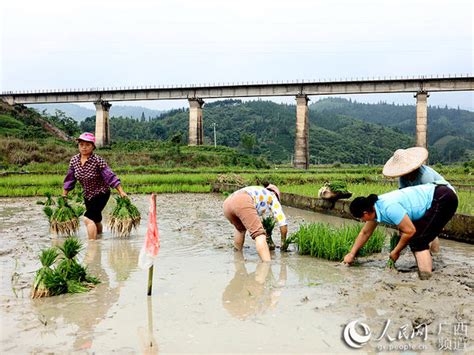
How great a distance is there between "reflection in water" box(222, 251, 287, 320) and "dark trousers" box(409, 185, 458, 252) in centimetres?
148

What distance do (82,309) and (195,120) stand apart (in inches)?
→ 1623

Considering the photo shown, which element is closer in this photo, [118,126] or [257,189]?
[257,189]

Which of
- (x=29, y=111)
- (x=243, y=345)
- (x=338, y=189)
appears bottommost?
(x=243, y=345)

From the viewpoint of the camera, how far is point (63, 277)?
478 cm

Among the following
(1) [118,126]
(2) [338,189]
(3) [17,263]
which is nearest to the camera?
(3) [17,263]

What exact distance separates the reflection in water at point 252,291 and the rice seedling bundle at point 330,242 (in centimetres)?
62

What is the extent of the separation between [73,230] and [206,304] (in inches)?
188

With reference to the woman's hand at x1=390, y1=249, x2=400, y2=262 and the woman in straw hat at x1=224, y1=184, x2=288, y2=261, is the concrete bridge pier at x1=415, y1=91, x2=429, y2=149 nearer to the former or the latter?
the woman in straw hat at x1=224, y1=184, x2=288, y2=261

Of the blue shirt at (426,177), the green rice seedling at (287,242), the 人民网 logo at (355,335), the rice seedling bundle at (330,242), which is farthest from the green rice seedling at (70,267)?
the blue shirt at (426,177)

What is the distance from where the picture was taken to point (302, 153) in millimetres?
40844

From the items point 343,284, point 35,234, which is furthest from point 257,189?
point 35,234

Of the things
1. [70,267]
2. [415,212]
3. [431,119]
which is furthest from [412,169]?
[431,119]

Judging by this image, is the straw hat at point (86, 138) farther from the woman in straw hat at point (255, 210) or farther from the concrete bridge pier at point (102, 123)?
the concrete bridge pier at point (102, 123)

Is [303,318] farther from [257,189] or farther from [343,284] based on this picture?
[257,189]
